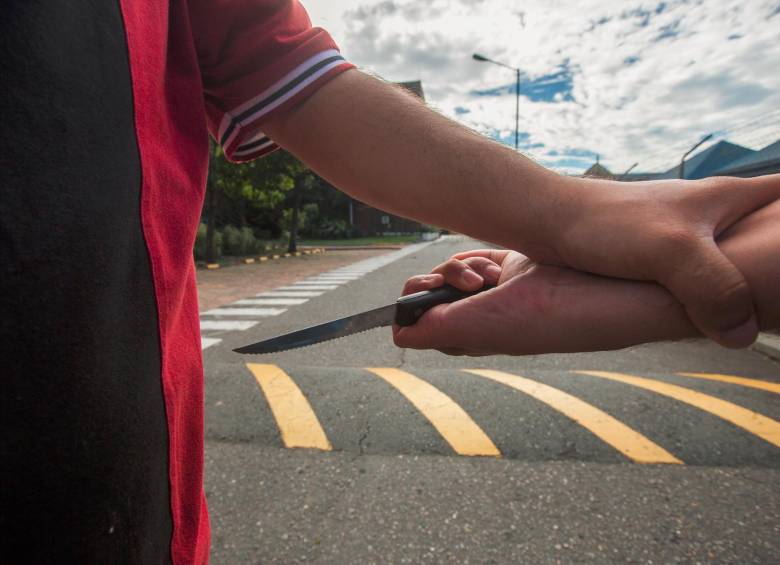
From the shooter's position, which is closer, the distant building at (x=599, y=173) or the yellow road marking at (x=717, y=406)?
the distant building at (x=599, y=173)

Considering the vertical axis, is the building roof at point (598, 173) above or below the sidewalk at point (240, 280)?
above

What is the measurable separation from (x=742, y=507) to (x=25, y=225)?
297 centimetres

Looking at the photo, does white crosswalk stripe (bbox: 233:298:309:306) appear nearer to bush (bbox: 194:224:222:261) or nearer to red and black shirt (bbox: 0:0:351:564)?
red and black shirt (bbox: 0:0:351:564)

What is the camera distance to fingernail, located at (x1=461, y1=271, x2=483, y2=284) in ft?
2.82

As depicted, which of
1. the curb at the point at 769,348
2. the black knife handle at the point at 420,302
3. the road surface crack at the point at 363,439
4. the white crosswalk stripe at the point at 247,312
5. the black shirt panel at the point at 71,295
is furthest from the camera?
the white crosswalk stripe at the point at 247,312

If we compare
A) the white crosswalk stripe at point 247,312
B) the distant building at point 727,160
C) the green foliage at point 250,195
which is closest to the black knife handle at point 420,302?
the white crosswalk stripe at point 247,312

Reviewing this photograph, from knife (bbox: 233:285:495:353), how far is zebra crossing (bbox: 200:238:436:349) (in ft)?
12.6

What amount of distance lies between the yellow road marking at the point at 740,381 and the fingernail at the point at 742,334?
13.8 ft

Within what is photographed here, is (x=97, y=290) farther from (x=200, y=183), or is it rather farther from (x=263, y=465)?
Result: (x=263, y=465)

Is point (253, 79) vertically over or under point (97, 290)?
over

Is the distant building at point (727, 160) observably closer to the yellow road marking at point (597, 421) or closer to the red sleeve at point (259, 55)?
the yellow road marking at point (597, 421)

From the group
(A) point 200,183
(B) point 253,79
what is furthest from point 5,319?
(B) point 253,79

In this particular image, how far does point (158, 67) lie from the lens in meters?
0.65

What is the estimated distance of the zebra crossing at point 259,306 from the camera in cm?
654
